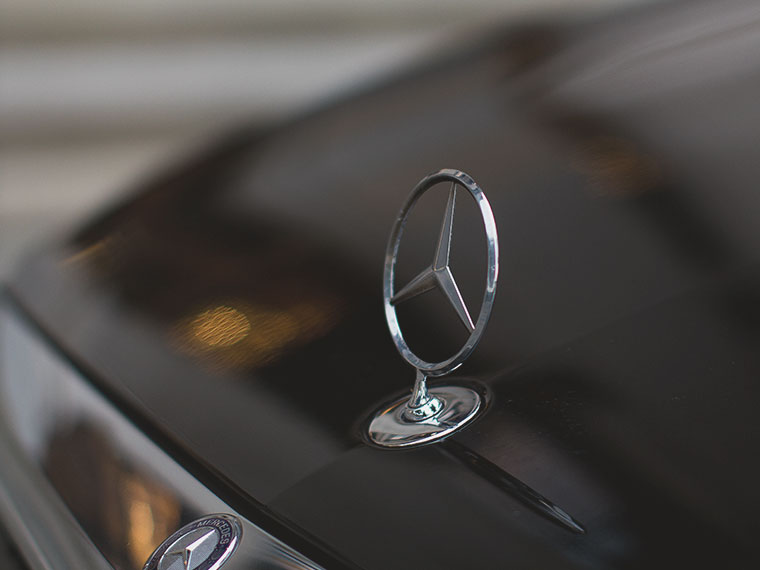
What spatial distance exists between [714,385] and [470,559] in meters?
0.17

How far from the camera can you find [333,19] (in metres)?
3.03

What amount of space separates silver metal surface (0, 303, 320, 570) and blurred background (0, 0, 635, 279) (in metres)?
2.18

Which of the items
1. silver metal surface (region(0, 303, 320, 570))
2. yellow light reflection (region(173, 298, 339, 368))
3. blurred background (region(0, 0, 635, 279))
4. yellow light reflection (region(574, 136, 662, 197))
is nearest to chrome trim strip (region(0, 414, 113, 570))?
silver metal surface (region(0, 303, 320, 570))

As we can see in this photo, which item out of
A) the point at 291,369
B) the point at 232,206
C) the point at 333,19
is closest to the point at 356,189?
the point at 232,206

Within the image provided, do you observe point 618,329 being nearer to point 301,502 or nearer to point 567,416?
point 567,416

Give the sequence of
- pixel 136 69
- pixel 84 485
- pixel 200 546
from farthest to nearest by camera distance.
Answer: pixel 136 69, pixel 84 485, pixel 200 546

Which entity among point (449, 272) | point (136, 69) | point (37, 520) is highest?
point (136, 69)

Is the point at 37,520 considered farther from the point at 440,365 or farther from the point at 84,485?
the point at 440,365

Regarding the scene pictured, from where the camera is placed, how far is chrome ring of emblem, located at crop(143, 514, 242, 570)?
1.83ft

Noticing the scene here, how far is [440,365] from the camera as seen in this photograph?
57cm

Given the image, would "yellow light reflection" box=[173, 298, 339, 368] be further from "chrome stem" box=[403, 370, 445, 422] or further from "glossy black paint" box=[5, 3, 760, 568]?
"chrome stem" box=[403, 370, 445, 422]

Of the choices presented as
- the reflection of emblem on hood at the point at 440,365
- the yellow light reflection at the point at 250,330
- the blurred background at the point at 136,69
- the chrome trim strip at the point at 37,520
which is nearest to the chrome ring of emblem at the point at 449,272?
the reflection of emblem on hood at the point at 440,365

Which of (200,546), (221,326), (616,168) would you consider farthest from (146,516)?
(616,168)

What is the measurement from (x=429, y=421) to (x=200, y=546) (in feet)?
0.53
